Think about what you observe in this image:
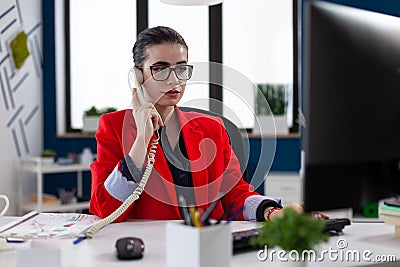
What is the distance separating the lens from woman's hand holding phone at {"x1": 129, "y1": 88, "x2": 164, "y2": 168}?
162 cm

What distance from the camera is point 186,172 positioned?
6.07ft

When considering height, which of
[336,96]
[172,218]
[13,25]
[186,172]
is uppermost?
[13,25]

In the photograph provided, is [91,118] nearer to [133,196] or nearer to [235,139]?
[235,139]

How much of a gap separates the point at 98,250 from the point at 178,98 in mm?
575

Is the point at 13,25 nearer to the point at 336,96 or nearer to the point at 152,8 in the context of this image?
the point at 152,8

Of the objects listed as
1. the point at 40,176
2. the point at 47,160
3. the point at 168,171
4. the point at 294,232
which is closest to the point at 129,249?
the point at 294,232

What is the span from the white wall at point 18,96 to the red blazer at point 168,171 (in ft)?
8.03

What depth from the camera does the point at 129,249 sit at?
1.24 m

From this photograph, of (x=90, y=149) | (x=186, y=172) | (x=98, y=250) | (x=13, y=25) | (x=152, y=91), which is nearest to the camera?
(x=98, y=250)

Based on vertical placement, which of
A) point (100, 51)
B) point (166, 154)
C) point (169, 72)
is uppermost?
point (100, 51)

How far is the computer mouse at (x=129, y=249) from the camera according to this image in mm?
1230

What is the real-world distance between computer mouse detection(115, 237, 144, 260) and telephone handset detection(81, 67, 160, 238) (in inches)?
9.0

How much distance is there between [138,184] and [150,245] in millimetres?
310

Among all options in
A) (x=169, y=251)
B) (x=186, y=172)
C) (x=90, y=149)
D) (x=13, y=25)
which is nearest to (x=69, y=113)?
(x=90, y=149)
